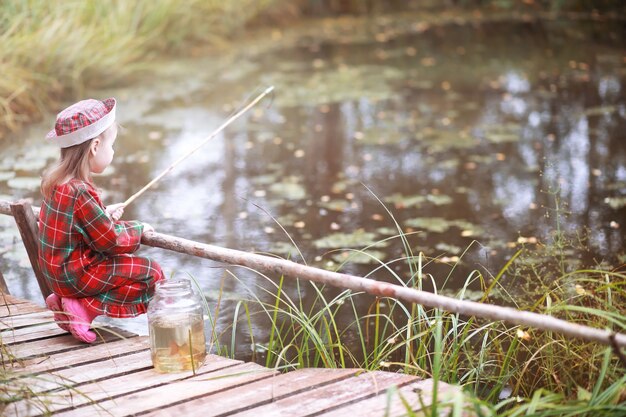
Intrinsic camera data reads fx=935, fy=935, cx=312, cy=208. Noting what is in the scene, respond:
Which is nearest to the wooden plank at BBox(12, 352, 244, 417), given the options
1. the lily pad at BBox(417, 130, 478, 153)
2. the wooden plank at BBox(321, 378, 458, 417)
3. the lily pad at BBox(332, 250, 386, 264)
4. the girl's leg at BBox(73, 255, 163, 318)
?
the girl's leg at BBox(73, 255, 163, 318)

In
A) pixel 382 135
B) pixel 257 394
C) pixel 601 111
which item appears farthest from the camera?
pixel 601 111

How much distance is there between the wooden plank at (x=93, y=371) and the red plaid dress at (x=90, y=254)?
29 cm

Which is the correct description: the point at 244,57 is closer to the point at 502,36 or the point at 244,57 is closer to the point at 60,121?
the point at 502,36

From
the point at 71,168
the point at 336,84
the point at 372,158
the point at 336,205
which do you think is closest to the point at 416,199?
the point at 336,205

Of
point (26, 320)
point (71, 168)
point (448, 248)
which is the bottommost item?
point (448, 248)

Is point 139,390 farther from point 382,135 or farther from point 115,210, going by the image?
point 382,135

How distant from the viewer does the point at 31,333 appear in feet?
11.7

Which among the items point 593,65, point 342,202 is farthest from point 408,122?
point 593,65

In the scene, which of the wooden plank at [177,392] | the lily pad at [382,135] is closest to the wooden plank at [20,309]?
the wooden plank at [177,392]

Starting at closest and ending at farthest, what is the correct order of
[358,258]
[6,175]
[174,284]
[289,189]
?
[174,284], [358,258], [289,189], [6,175]

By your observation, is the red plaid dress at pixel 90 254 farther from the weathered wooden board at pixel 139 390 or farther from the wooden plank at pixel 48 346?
the weathered wooden board at pixel 139 390

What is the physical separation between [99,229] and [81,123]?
39 centimetres

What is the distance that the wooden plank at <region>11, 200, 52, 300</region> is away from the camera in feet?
12.5

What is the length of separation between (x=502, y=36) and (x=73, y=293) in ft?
38.4
